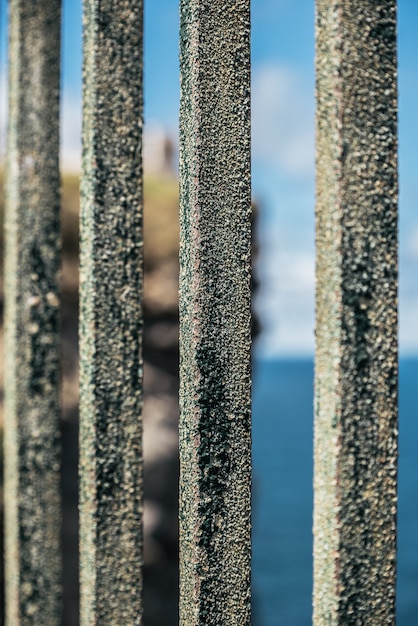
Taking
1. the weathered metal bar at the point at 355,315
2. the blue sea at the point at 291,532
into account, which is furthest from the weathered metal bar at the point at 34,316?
the blue sea at the point at 291,532

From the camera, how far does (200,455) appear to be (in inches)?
47.0

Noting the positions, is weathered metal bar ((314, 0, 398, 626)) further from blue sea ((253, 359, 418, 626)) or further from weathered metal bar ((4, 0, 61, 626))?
blue sea ((253, 359, 418, 626))

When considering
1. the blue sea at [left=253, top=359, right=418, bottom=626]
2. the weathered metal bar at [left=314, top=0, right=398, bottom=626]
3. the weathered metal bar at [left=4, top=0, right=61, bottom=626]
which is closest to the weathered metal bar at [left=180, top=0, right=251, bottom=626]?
the weathered metal bar at [left=314, top=0, right=398, bottom=626]

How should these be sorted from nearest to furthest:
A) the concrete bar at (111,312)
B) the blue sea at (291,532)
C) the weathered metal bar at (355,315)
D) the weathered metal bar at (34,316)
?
the weathered metal bar at (355,315) < the concrete bar at (111,312) < the weathered metal bar at (34,316) < the blue sea at (291,532)

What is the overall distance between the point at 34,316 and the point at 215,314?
0.70m

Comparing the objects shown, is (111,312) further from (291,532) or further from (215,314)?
(291,532)

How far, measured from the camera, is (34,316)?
5.81 ft

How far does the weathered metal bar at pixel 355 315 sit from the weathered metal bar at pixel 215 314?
0.41ft

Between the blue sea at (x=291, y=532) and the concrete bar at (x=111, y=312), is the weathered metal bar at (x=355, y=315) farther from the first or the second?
the blue sea at (x=291, y=532)

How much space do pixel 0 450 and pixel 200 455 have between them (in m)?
2.45

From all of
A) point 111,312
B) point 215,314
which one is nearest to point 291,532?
point 111,312

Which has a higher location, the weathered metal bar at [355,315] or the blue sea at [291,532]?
the weathered metal bar at [355,315]

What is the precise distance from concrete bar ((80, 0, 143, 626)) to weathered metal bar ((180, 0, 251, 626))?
165mm

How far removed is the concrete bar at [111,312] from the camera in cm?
135
